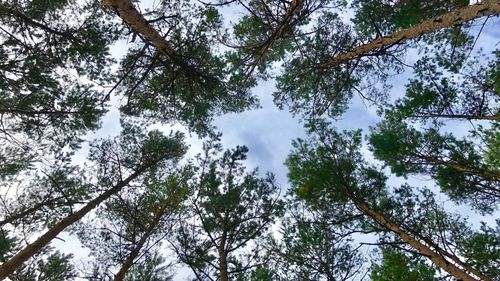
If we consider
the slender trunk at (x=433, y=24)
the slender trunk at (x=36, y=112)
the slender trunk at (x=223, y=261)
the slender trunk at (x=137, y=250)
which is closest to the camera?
the slender trunk at (x=433, y=24)

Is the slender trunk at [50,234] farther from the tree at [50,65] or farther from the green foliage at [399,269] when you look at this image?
the green foliage at [399,269]

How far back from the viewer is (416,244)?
22.1 feet

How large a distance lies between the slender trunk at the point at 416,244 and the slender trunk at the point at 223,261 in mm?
2985

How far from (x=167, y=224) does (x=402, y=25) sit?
7.23m

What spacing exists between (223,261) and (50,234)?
3.30 metres

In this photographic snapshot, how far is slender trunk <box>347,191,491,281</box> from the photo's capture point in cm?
592

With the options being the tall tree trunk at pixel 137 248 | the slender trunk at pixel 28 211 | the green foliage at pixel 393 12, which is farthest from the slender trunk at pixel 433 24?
the slender trunk at pixel 28 211

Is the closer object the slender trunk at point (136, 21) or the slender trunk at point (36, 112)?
the slender trunk at point (136, 21)

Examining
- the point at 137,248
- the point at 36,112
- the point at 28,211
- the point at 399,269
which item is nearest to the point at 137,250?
the point at 137,248

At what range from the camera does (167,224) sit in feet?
32.4

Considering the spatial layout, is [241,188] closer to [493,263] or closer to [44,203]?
[44,203]

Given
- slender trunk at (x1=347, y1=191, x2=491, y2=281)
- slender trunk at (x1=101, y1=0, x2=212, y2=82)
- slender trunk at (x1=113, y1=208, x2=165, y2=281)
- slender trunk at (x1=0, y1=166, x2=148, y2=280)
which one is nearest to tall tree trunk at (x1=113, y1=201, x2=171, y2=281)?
slender trunk at (x1=113, y1=208, x2=165, y2=281)

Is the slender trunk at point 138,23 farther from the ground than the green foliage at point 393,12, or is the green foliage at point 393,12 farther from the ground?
the green foliage at point 393,12

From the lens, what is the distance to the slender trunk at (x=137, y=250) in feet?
26.3
